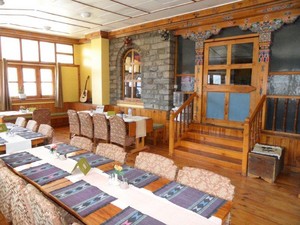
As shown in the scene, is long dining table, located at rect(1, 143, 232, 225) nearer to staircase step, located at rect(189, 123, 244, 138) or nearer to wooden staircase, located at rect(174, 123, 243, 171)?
wooden staircase, located at rect(174, 123, 243, 171)

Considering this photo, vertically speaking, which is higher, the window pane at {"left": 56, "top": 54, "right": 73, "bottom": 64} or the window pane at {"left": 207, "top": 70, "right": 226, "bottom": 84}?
the window pane at {"left": 56, "top": 54, "right": 73, "bottom": 64}

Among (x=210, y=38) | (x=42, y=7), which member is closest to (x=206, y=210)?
(x=210, y=38)

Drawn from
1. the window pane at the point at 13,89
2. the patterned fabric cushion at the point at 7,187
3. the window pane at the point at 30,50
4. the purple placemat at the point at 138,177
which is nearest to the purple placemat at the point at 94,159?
the purple placemat at the point at 138,177

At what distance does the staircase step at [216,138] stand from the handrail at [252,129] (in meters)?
0.38

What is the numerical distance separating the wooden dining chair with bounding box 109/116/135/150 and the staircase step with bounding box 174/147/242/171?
3.58ft

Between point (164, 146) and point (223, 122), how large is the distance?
1.56 metres

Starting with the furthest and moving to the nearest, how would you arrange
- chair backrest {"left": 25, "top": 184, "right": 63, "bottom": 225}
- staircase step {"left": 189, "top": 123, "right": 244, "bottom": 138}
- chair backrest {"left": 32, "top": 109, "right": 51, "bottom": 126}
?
chair backrest {"left": 32, "top": 109, "right": 51, "bottom": 126} < staircase step {"left": 189, "top": 123, "right": 244, "bottom": 138} < chair backrest {"left": 25, "top": 184, "right": 63, "bottom": 225}

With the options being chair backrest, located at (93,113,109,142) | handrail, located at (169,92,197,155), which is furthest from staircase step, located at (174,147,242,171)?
chair backrest, located at (93,113,109,142)

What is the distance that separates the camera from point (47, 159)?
244cm

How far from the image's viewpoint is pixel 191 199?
163 cm

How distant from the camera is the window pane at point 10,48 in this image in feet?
21.5

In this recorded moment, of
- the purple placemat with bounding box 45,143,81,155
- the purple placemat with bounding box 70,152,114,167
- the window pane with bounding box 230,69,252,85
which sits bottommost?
the purple placemat with bounding box 70,152,114,167

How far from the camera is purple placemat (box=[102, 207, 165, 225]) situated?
135cm

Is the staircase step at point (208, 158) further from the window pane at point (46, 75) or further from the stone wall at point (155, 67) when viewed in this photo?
the window pane at point (46, 75)
